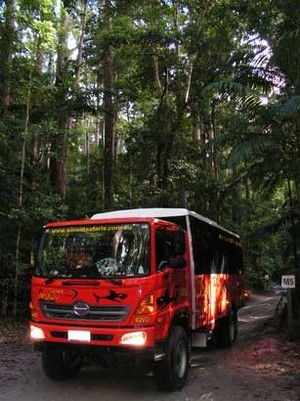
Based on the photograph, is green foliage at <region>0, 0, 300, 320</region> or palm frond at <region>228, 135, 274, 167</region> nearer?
palm frond at <region>228, 135, 274, 167</region>

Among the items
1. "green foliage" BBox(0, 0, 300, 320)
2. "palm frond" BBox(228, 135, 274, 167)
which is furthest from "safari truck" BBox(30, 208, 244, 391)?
"green foliage" BBox(0, 0, 300, 320)

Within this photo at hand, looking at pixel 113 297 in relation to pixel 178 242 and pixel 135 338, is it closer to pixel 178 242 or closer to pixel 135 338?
pixel 135 338

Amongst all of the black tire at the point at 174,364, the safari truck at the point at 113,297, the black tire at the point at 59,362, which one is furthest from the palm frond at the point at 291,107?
the black tire at the point at 59,362

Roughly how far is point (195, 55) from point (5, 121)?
943 cm

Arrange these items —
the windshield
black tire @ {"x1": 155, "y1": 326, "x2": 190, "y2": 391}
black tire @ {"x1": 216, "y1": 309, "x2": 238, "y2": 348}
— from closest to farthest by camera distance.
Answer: the windshield → black tire @ {"x1": 155, "y1": 326, "x2": 190, "y2": 391} → black tire @ {"x1": 216, "y1": 309, "x2": 238, "y2": 348}

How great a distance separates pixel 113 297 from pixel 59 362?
1864 mm

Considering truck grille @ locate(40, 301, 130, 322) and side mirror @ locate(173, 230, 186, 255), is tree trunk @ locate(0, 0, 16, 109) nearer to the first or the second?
side mirror @ locate(173, 230, 186, 255)

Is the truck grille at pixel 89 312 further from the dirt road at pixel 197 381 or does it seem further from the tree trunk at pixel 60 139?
the tree trunk at pixel 60 139

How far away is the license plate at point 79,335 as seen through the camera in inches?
304

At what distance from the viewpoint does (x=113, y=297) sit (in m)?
7.63

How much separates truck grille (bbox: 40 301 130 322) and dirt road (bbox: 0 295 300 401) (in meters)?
1.15

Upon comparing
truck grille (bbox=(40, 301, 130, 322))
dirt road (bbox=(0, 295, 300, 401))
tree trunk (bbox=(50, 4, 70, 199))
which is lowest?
dirt road (bbox=(0, 295, 300, 401))

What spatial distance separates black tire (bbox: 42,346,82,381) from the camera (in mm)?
8464

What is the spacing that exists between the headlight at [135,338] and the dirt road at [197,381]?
914 mm
